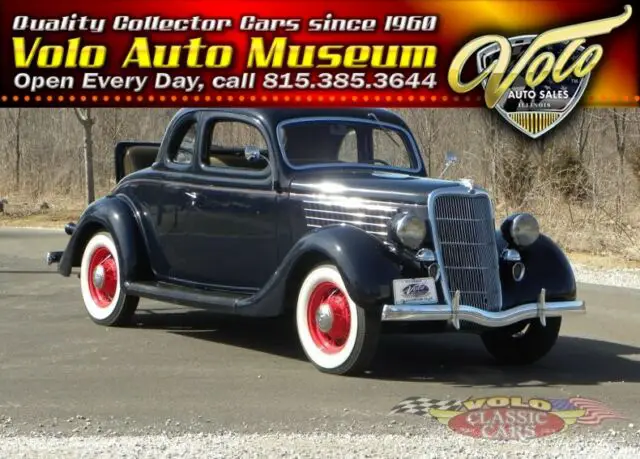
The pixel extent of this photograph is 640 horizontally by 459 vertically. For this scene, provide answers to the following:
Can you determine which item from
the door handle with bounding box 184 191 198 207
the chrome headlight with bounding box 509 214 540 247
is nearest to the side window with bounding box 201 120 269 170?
the door handle with bounding box 184 191 198 207

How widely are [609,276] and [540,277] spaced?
6372 millimetres

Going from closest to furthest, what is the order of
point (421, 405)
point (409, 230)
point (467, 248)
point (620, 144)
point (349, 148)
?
point (421, 405)
point (409, 230)
point (467, 248)
point (349, 148)
point (620, 144)

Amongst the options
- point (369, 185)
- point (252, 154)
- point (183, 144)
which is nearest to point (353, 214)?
point (369, 185)

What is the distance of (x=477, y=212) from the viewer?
7.96 meters

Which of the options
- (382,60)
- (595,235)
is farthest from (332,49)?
(595,235)

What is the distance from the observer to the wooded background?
18.0m

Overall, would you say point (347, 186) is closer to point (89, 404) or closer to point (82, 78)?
point (89, 404)

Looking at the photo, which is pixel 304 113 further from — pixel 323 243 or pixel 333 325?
pixel 333 325

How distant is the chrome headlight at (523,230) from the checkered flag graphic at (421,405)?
1.75 meters

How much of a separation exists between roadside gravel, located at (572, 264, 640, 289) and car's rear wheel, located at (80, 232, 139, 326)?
631 cm

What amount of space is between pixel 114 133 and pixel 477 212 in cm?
2118

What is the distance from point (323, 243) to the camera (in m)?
7.69

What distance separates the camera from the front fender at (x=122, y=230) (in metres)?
9.52

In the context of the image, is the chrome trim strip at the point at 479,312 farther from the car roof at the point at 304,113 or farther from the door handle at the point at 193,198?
the door handle at the point at 193,198
